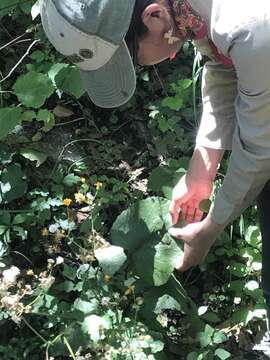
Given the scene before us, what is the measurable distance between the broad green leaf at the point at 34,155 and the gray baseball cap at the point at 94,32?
0.85m

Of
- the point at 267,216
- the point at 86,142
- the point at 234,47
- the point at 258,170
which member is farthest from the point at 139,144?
the point at 234,47

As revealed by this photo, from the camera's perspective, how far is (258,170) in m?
1.50

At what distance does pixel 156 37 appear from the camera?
1.46 metres

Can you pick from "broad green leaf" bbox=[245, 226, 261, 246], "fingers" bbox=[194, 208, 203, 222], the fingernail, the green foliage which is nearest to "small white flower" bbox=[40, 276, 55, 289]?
the green foliage

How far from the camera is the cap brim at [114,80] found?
4.94ft

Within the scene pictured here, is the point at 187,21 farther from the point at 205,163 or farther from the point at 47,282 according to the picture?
the point at 47,282

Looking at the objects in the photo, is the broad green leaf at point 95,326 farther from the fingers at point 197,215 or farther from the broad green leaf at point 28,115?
the broad green leaf at point 28,115

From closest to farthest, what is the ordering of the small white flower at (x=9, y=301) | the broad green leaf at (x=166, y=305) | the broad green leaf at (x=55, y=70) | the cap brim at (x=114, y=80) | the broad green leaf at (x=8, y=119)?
the cap brim at (x=114, y=80), the small white flower at (x=9, y=301), the broad green leaf at (x=166, y=305), the broad green leaf at (x=8, y=119), the broad green leaf at (x=55, y=70)

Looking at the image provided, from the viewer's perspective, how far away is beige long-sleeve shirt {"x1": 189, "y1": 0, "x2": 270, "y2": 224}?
1271 millimetres

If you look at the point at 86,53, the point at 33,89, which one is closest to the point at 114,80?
the point at 86,53

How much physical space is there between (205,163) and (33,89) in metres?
0.78

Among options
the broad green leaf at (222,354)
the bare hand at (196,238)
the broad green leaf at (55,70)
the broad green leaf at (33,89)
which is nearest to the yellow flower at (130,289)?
the bare hand at (196,238)

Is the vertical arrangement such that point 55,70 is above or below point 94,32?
below

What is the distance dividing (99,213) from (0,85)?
78cm
